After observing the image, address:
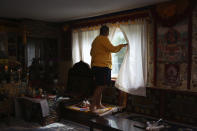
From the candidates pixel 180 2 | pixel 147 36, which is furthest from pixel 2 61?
pixel 180 2

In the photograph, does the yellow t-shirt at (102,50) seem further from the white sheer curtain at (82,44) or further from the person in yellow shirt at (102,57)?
the white sheer curtain at (82,44)

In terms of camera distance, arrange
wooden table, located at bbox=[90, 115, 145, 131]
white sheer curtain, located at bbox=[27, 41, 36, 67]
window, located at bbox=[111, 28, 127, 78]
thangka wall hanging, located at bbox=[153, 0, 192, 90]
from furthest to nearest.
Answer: white sheer curtain, located at bbox=[27, 41, 36, 67]
window, located at bbox=[111, 28, 127, 78]
thangka wall hanging, located at bbox=[153, 0, 192, 90]
wooden table, located at bbox=[90, 115, 145, 131]

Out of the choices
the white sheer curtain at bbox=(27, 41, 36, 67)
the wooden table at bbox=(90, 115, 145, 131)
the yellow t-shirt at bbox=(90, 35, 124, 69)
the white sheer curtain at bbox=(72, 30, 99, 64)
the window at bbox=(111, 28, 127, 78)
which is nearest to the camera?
the wooden table at bbox=(90, 115, 145, 131)

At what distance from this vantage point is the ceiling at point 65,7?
357 centimetres

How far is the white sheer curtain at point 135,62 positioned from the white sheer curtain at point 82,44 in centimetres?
107

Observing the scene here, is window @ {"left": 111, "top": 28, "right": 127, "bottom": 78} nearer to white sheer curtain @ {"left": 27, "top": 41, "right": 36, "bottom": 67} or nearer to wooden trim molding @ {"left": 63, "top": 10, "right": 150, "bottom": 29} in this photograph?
wooden trim molding @ {"left": 63, "top": 10, "right": 150, "bottom": 29}

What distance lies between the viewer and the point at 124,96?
169 inches

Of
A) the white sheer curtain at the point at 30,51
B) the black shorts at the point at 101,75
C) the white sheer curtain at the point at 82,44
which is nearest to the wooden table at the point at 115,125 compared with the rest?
the black shorts at the point at 101,75

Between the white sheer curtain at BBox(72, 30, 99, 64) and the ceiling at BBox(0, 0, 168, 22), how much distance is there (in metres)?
0.61

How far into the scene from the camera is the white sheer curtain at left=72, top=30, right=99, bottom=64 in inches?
199

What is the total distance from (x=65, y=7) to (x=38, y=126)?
8.02ft

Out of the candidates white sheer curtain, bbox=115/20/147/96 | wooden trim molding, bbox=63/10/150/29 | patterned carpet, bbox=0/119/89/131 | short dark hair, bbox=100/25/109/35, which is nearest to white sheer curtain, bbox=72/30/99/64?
wooden trim molding, bbox=63/10/150/29

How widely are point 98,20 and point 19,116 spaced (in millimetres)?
2910

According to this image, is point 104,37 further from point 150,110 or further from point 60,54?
point 60,54
